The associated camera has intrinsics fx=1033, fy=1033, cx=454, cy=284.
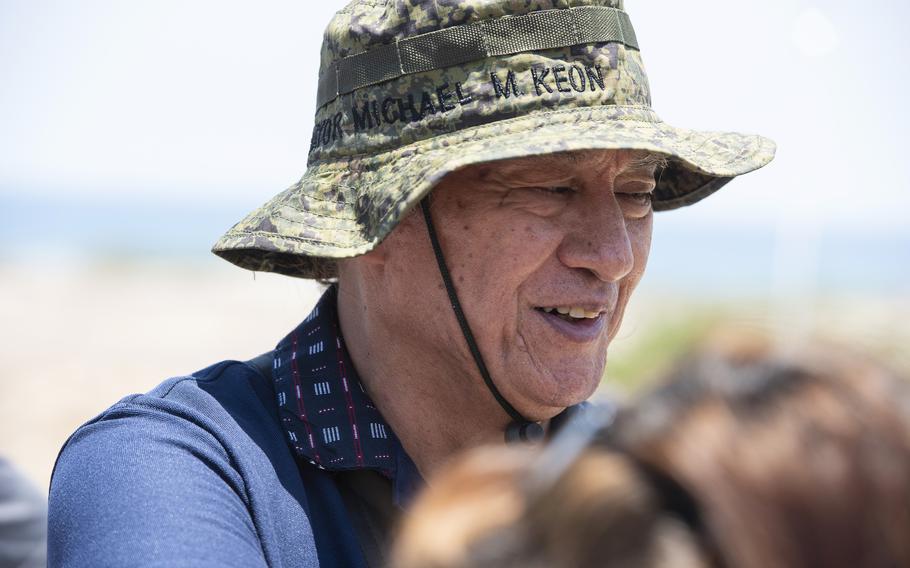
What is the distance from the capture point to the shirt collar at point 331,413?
2.11 metres

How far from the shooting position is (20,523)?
3.20 metres

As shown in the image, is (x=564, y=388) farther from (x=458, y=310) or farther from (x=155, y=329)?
(x=155, y=329)

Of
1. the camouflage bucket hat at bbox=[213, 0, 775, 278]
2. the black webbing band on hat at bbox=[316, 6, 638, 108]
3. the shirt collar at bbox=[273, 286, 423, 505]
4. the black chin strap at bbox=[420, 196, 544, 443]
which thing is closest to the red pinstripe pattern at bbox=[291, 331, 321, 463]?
the shirt collar at bbox=[273, 286, 423, 505]

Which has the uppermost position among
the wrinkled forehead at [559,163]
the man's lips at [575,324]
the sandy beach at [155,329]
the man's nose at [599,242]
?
the wrinkled forehead at [559,163]

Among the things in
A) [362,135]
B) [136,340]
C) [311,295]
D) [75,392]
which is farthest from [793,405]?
[136,340]

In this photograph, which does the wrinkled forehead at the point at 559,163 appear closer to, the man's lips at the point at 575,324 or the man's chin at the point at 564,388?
the man's lips at the point at 575,324

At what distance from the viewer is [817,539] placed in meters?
0.90

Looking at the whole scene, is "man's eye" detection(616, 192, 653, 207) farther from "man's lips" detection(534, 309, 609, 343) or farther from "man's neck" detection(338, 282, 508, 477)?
"man's neck" detection(338, 282, 508, 477)

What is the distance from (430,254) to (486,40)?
0.46 metres

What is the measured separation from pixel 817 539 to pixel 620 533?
18 cm

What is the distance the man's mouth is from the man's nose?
0.26 ft

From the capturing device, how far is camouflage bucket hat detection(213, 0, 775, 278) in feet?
6.79

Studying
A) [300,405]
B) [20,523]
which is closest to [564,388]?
[300,405]

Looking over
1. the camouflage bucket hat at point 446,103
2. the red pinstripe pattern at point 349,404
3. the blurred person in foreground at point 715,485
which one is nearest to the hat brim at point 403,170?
the camouflage bucket hat at point 446,103
